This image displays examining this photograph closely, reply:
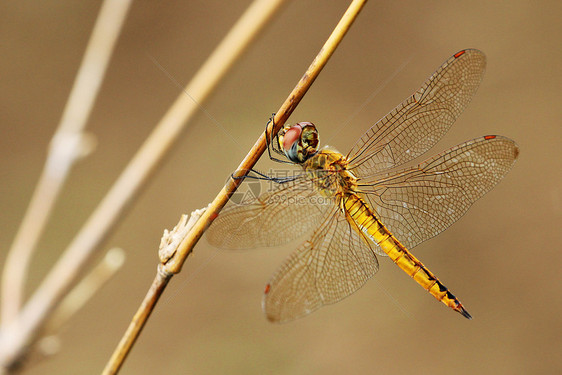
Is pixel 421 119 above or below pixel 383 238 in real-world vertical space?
above

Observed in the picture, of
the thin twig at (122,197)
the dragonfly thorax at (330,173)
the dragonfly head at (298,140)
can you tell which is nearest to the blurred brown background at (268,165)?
the dragonfly thorax at (330,173)

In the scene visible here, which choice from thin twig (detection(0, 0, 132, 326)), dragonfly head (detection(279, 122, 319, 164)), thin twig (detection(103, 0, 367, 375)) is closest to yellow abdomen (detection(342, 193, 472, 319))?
dragonfly head (detection(279, 122, 319, 164))

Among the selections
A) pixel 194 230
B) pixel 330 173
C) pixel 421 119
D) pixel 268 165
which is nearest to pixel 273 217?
pixel 330 173

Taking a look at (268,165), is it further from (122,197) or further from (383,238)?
(122,197)

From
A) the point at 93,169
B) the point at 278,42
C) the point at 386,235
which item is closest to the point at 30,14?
the point at 93,169

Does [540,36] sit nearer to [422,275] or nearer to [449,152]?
[449,152]

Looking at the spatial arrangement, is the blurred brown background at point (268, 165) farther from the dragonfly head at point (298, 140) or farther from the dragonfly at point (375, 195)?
the dragonfly head at point (298, 140)
